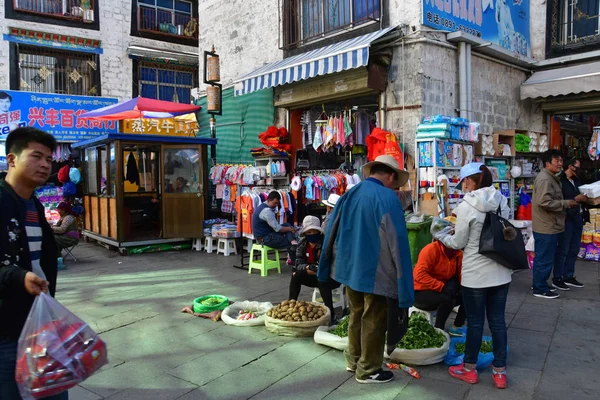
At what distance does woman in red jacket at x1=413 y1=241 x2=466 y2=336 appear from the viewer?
4555mm

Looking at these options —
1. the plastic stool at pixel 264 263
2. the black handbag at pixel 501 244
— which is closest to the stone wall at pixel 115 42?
the plastic stool at pixel 264 263

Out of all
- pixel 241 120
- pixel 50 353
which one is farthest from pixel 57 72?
pixel 50 353

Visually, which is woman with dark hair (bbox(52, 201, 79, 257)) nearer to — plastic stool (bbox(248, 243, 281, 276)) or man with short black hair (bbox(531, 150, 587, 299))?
plastic stool (bbox(248, 243, 281, 276))

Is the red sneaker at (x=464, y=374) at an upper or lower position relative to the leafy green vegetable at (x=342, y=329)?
lower

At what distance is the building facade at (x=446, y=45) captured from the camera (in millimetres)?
7914

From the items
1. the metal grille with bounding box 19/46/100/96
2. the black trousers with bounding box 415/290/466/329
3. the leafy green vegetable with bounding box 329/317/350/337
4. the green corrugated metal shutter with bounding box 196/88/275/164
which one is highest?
the metal grille with bounding box 19/46/100/96

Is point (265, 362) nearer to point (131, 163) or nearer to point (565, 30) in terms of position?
point (131, 163)

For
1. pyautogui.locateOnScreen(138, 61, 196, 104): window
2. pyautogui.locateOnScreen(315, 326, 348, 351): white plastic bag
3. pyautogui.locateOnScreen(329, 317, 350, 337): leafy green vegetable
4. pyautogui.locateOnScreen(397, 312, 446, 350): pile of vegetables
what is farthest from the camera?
pyautogui.locateOnScreen(138, 61, 196, 104): window

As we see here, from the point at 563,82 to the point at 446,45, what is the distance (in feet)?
8.88

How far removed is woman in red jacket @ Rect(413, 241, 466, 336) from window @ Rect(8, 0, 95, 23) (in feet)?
51.5

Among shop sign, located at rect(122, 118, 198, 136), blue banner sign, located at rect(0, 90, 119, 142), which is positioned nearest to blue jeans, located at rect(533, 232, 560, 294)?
shop sign, located at rect(122, 118, 198, 136)

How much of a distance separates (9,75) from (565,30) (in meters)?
15.5

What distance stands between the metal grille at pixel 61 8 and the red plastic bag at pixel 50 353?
53.4 ft

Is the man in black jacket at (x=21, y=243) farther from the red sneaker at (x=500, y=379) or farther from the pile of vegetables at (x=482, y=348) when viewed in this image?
the pile of vegetables at (x=482, y=348)
